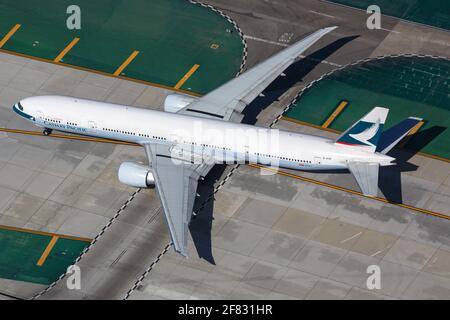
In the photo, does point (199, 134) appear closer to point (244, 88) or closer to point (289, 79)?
point (244, 88)

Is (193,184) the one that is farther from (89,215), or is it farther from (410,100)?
(410,100)

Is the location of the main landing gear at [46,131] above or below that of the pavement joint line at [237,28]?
below

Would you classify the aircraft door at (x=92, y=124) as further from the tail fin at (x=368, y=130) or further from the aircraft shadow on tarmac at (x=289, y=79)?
the tail fin at (x=368, y=130)

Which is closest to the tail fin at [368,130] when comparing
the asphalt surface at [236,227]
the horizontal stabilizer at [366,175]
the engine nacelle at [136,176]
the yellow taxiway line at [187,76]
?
the horizontal stabilizer at [366,175]

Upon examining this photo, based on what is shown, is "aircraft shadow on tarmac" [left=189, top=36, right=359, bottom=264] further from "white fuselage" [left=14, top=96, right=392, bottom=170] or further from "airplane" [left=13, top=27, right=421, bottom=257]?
"white fuselage" [left=14, top=96, right=392, bottom=170]

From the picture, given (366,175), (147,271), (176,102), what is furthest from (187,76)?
(147,271)

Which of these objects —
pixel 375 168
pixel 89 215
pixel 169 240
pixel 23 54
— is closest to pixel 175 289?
pixel 169 240
